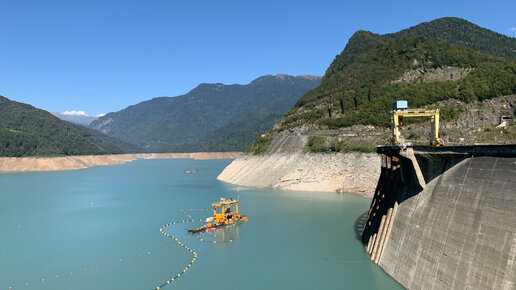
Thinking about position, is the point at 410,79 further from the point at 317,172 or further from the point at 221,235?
the point at 221,235

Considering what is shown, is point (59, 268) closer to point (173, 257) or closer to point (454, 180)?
point (173, 257)

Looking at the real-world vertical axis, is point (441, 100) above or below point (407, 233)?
above

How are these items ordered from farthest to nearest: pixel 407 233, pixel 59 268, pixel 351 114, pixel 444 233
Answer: pixel 351 114, pixel 59 268, pixel 407 233, pixel 444 233

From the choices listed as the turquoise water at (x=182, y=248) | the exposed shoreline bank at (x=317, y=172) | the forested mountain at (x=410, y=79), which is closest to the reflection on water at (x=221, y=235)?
the turquoise water at (x=182, y=248)

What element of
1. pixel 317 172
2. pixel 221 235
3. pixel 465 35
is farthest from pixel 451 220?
pixel 465 35

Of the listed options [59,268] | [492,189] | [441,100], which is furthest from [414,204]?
[441,100]

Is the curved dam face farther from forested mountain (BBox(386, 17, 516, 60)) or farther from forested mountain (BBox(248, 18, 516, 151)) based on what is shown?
forested mountain (BBox(386, 17, 516, 60))
